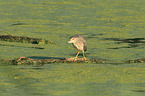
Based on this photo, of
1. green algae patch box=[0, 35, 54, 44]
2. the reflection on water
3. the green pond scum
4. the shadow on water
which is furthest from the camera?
green algae patch box=[0, 35, 54, 44]

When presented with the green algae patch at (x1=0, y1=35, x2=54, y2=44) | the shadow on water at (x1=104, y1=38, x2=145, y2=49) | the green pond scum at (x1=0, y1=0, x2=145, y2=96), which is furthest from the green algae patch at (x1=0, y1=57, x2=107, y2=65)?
the green algae patch at (x1=0, y1=35, x2=54, y2=44)

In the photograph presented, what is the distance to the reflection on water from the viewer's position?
599 cm

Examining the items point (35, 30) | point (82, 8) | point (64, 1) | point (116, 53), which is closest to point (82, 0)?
point (64, 1)

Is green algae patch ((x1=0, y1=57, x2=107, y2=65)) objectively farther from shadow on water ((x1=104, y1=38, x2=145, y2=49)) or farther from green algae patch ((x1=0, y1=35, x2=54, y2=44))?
green algae patch ((x1=0, y1=35, x2=54, y2=44))

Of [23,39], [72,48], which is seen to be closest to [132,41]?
[72,48]

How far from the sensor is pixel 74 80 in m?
6.87

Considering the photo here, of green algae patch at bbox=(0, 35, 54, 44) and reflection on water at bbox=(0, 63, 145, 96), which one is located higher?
green algae patch at bbox=(0, 35, 54, 44)

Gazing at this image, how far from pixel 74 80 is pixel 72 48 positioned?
3.41 meters

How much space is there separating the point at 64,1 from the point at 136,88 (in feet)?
41.4

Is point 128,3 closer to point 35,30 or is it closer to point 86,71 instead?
point 35,30

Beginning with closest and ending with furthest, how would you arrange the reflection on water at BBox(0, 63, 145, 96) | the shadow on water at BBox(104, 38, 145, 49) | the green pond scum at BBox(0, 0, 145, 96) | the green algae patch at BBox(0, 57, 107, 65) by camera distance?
the reflection on water at BBox(0, 63, 145, 96)
the green pond scum at BBox(0, 0, 145, 96)
the green algae patch at BBox(0, 57, 107, 65)
the shadow on water at BBox(104, 38, 145, 49)

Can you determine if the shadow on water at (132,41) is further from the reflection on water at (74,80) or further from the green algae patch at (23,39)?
the reflection on water at (74,80)

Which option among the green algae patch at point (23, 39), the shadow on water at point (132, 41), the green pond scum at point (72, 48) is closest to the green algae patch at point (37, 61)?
the green pond scum at point (72, 48)

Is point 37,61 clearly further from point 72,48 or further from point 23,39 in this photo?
Answer: point 23,39
